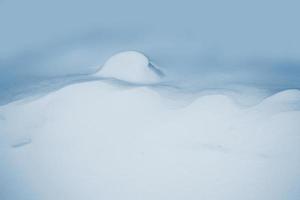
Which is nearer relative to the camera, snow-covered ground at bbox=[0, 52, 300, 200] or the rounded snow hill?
snow-covered ground at bbox=[0, 52, 300, 200]

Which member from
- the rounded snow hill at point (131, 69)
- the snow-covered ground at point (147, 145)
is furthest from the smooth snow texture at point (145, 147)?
the rounded snow hill at point (131, 69)

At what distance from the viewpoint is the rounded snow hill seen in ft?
19.2

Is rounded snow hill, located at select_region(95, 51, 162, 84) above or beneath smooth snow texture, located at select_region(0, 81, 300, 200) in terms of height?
above

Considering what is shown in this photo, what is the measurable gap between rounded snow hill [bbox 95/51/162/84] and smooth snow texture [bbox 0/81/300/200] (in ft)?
2.21

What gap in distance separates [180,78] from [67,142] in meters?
2.39

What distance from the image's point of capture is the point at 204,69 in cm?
660

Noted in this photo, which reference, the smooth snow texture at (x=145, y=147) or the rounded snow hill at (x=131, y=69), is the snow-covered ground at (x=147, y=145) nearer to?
the smooth snow texture at (x=145, y=147)

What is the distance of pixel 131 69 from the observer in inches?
233

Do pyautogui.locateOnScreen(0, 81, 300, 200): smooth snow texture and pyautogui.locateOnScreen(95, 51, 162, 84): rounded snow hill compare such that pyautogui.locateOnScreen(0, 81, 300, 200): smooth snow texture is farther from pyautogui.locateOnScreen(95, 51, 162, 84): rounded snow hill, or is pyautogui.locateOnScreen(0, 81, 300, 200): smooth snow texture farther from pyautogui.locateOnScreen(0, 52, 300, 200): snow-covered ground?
pyautogui.locateOnScreen(95, 51, 162, 84): rounded snow hill

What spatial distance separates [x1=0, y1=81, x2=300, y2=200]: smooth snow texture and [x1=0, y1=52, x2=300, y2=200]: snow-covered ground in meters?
0.01

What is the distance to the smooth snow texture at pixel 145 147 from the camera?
3662 millimetres

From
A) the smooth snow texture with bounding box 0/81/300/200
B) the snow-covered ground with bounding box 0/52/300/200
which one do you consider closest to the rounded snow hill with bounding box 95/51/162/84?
the snow-covered ground with bounding box 0/52/300/200

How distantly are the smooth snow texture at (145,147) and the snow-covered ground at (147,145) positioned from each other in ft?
0.04

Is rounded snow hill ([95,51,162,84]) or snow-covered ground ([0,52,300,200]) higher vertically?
rounded snow hill ([95,51,162,84])
